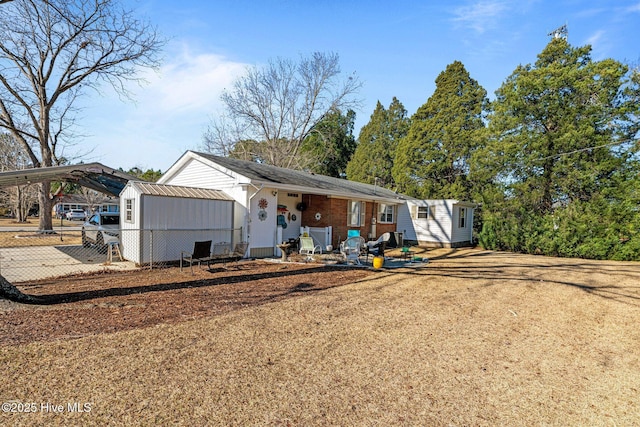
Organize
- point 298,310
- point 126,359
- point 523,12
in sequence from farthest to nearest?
point 523,12 < point 298,310 < point 126,359

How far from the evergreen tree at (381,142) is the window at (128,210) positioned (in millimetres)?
26817

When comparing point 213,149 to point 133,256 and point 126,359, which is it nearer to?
point 133,256

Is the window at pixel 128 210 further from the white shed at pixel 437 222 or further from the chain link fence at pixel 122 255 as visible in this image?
the white shed at pixel 437 222

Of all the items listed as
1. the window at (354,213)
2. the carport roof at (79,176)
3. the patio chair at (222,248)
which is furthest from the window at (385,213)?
the carport roof at (79,176)

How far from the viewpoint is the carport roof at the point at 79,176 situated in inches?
382

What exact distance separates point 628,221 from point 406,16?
1385 centimetres

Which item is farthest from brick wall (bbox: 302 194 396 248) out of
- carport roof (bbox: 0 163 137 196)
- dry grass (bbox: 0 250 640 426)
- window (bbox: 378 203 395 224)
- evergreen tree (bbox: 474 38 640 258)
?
evergreen tree (bbox: 474 38 640 258)

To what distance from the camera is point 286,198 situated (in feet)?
49.0

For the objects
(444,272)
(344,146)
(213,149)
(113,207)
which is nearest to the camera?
(444,272)

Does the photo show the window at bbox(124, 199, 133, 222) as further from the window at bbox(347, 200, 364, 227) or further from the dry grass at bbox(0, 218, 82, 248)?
the window at bbox(347, 200, 364, 227)

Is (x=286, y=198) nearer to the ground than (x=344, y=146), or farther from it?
nearer to the ground

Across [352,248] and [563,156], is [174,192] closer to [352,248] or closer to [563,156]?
[352,248]

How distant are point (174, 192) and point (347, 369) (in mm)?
9242

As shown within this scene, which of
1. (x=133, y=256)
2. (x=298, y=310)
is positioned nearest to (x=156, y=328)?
(x=298, y=310)
